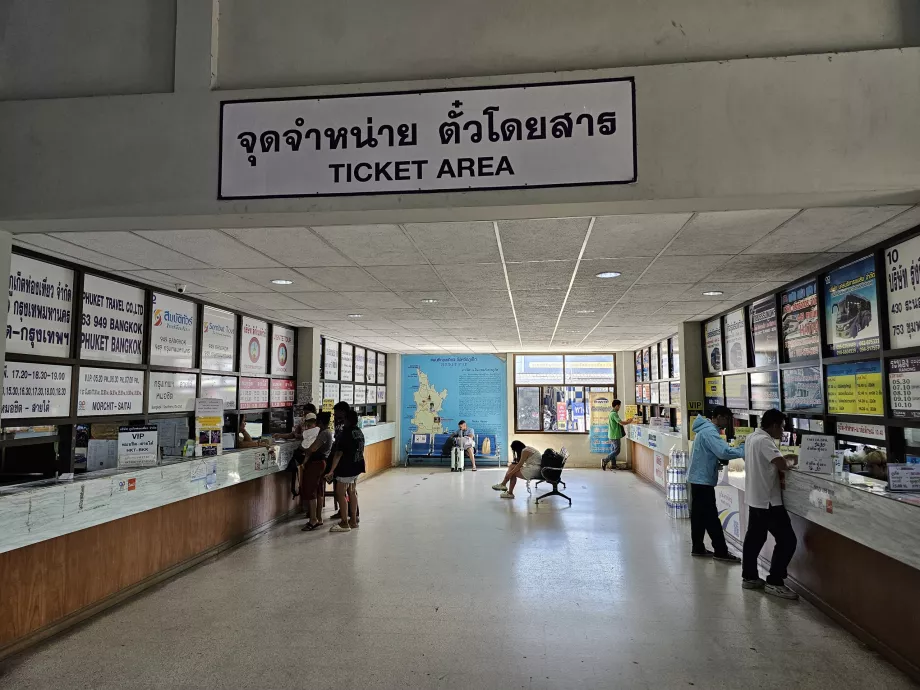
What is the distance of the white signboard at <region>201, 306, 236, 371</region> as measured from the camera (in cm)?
606

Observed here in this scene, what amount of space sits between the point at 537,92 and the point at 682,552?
14.7ft

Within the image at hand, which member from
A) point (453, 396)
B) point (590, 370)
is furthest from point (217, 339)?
point (590, 370)

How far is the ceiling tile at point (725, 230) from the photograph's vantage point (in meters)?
3.12

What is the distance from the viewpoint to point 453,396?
13.2 metres

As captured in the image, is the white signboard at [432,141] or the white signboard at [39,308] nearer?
the white signboard at [432,141]

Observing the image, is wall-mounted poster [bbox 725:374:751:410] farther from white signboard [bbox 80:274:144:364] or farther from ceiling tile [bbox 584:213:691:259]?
white signboard [bbox 80:274:144:364]

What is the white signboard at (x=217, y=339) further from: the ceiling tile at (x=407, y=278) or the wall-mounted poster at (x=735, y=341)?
the wall-mounted poster at (x=735, y=341)

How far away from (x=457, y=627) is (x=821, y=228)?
3343 millimetres

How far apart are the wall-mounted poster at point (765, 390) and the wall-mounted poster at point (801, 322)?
15.6 inches

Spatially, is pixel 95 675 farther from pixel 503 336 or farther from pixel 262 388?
pixel 503 336

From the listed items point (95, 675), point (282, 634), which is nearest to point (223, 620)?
point (282, 634)

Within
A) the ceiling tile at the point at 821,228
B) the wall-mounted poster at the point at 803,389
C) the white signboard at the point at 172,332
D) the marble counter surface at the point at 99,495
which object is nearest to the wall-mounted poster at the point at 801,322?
the wall-mounted poster at the point at 803,389

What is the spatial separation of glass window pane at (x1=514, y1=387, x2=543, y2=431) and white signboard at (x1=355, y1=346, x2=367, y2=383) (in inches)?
150

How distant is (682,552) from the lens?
17.7 ft
